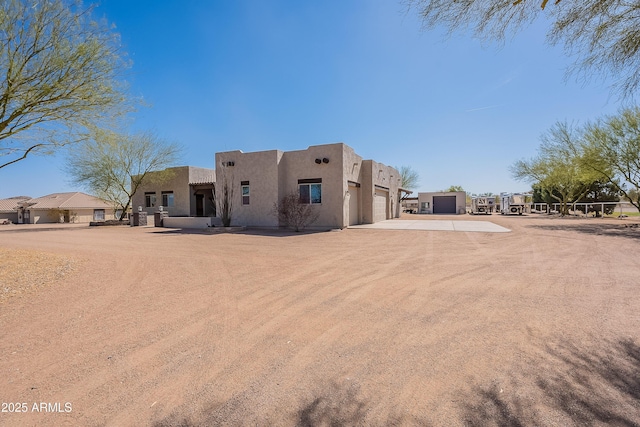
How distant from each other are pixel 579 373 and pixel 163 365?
12.4 feet

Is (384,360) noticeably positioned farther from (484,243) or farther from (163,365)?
(484,243)

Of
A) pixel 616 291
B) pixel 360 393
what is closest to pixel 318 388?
pixel 360 393

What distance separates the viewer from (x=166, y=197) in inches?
1033

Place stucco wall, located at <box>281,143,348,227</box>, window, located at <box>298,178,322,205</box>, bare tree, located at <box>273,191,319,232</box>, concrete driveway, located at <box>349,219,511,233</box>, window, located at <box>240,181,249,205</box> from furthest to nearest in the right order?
window, located at <box>240,181,249,205</box> → window, located at <box>298,178,322,205</box> → stucco wall, located at <box>281,143,348,227</box> → bare tree, located at <box>273,191,319,232</box> → concrete driveway, located at <box>349,219,511,233</box>

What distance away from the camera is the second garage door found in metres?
43.3

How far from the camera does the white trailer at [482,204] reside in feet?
143

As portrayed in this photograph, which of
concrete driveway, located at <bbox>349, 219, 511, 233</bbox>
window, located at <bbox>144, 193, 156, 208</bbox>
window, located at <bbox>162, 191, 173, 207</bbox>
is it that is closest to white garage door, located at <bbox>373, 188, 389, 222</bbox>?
concrete driveway, located at <bbox>349, 219, 511, 233</bbox>

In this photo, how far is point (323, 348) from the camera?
10.2 feet

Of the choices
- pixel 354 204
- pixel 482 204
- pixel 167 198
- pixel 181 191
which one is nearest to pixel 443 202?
pixel 482 204

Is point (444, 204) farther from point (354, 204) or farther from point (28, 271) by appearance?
point (28, 271)

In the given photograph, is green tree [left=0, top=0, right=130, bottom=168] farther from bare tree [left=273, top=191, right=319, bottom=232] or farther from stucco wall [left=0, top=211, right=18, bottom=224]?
stucco wall [left=0, top=211, right=18, bottom=224]

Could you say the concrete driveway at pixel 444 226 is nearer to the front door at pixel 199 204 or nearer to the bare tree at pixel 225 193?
the bare tree at pixel 225 193

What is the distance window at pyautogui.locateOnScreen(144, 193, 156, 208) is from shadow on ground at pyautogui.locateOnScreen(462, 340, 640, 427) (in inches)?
1167

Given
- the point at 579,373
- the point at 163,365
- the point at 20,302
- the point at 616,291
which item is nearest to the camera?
the point at 579,373
